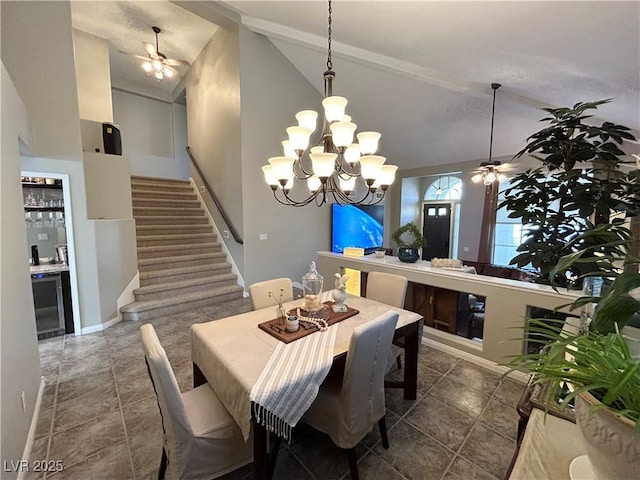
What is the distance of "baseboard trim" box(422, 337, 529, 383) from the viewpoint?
2.60 m

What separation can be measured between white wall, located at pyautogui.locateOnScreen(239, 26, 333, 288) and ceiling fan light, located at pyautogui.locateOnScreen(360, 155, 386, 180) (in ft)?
8.61

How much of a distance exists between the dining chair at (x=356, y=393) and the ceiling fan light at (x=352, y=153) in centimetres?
128

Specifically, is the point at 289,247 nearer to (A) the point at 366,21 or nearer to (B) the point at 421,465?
(A) the point at 366,21

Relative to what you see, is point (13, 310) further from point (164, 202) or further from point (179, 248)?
point (164, 202)

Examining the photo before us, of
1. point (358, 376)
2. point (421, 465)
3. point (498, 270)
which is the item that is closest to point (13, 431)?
point (358, 376)

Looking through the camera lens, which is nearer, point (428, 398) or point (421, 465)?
point (421, 465)

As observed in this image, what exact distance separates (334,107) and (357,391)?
189 centimetres

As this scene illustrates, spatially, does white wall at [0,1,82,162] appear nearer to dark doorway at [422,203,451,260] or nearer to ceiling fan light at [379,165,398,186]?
ceiling fan light at [379,165,398,186]

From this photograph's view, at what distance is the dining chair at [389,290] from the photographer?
264cm

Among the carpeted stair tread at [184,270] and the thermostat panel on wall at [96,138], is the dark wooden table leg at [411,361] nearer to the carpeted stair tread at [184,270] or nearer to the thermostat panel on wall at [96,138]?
the carpeted stair tread at [184,270]

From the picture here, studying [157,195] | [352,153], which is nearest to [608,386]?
[352,153]

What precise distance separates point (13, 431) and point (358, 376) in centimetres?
193

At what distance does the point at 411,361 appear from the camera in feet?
7.45

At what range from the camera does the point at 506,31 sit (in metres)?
2.80
